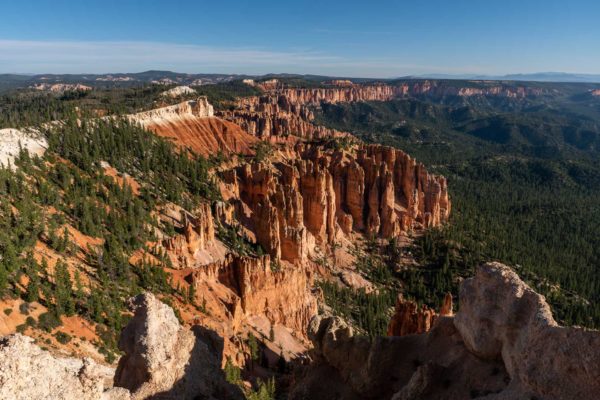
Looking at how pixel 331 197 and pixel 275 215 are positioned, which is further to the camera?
pixel 331 197

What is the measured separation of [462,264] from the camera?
227 feet

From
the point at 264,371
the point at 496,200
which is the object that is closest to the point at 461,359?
the point at 264,371

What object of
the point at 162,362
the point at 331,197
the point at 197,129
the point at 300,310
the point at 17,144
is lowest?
the point at 300,310

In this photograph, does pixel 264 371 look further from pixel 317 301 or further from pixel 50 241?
pixel 50 241

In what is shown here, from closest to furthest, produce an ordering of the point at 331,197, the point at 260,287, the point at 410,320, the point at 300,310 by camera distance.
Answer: the point at 410,320, the point at 260,287, the point at 300,310, the point at 331,197

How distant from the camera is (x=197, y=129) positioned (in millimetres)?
90625

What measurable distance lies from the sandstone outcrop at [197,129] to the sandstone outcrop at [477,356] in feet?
217

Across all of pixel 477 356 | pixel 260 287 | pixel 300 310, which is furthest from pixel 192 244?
pixel 477 356

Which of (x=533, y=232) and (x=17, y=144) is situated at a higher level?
(x=17, y=144)

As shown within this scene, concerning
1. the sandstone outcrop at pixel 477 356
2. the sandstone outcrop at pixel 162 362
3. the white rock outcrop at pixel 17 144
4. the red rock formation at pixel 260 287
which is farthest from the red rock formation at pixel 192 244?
the sandstone outcrop at pixel 162 362

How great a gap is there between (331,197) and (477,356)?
50983 mm

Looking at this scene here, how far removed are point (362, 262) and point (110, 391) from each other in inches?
2219

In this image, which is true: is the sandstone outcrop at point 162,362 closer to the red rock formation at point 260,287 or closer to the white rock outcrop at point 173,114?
the red rock formation at point 260,287

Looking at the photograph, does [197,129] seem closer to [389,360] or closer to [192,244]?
[192,244]
